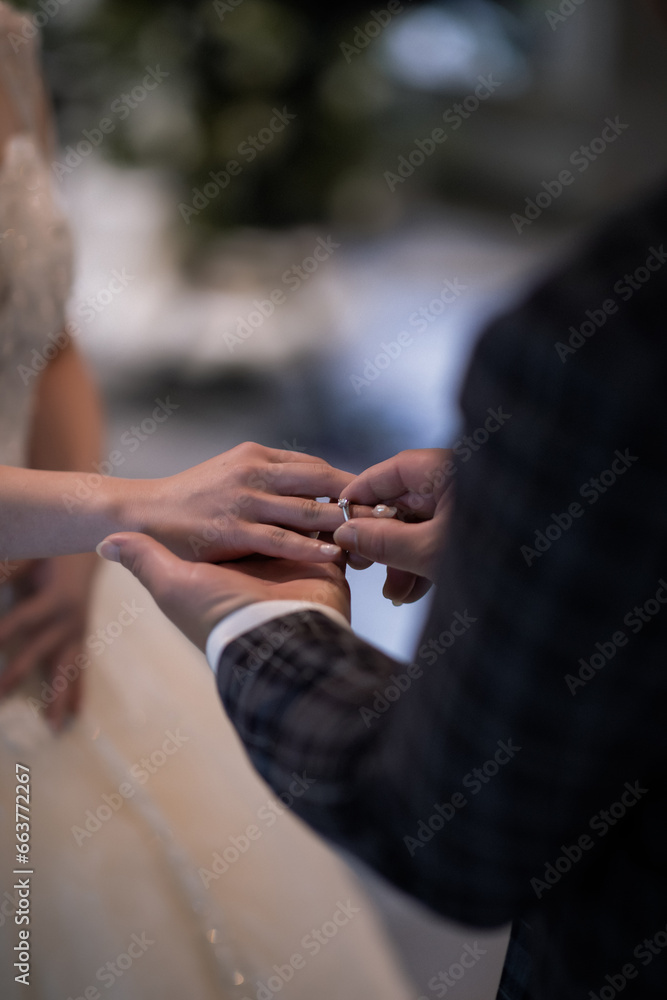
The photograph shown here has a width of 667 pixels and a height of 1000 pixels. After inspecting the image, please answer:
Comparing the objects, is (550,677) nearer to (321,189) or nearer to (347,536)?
(347,536)

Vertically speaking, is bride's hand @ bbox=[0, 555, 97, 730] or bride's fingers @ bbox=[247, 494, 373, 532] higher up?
bride's fingers @ bbox=[247, 494, 373, 532]

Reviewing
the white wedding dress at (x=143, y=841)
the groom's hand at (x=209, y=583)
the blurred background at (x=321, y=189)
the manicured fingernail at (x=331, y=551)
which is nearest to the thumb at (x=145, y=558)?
the groom's hand at (x=209, y=583)

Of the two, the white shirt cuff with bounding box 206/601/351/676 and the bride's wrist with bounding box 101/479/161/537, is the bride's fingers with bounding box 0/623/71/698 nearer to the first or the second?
the bride's wrist with bounding box 101/479/161/537

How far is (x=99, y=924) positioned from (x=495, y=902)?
18.6 inches

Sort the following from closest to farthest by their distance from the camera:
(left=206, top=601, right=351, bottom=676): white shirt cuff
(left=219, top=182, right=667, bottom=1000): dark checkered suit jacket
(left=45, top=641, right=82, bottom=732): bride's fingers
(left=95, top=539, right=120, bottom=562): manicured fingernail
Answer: (left=219, top=182, right=667, bottom=1000): dark checkered suit jacket → (left=206, top=601, right=351, bottom=676): white shirt cuff → (left=95, top=539, right=120, bottom=562): manicured fingernail → (left=45, top=641, right=82, bottom=732): bride's fingers

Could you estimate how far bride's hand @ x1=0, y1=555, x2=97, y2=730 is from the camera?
33.7 inches

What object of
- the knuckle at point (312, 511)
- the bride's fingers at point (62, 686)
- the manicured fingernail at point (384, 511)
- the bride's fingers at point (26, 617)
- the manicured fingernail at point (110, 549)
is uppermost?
the manicured fingernail at point (384, 511)

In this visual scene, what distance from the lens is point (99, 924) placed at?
68 centimetres

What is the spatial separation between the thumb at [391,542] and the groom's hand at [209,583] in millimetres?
27

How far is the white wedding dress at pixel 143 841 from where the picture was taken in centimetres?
68

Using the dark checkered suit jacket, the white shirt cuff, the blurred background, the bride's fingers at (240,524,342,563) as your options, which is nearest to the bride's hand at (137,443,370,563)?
the bride's fingers at (240,524,342,563)

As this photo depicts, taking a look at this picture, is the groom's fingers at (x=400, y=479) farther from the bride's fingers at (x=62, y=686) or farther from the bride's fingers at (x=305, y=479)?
the bride's fingers at (x=62, y=686)

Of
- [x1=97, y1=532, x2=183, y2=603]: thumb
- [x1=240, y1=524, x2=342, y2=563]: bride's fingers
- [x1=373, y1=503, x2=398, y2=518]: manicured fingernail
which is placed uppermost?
[x1=373, y1=503, x2=398, y2=518]: manicured fingernail

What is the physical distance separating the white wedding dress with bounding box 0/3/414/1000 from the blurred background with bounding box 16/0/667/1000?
74cm
